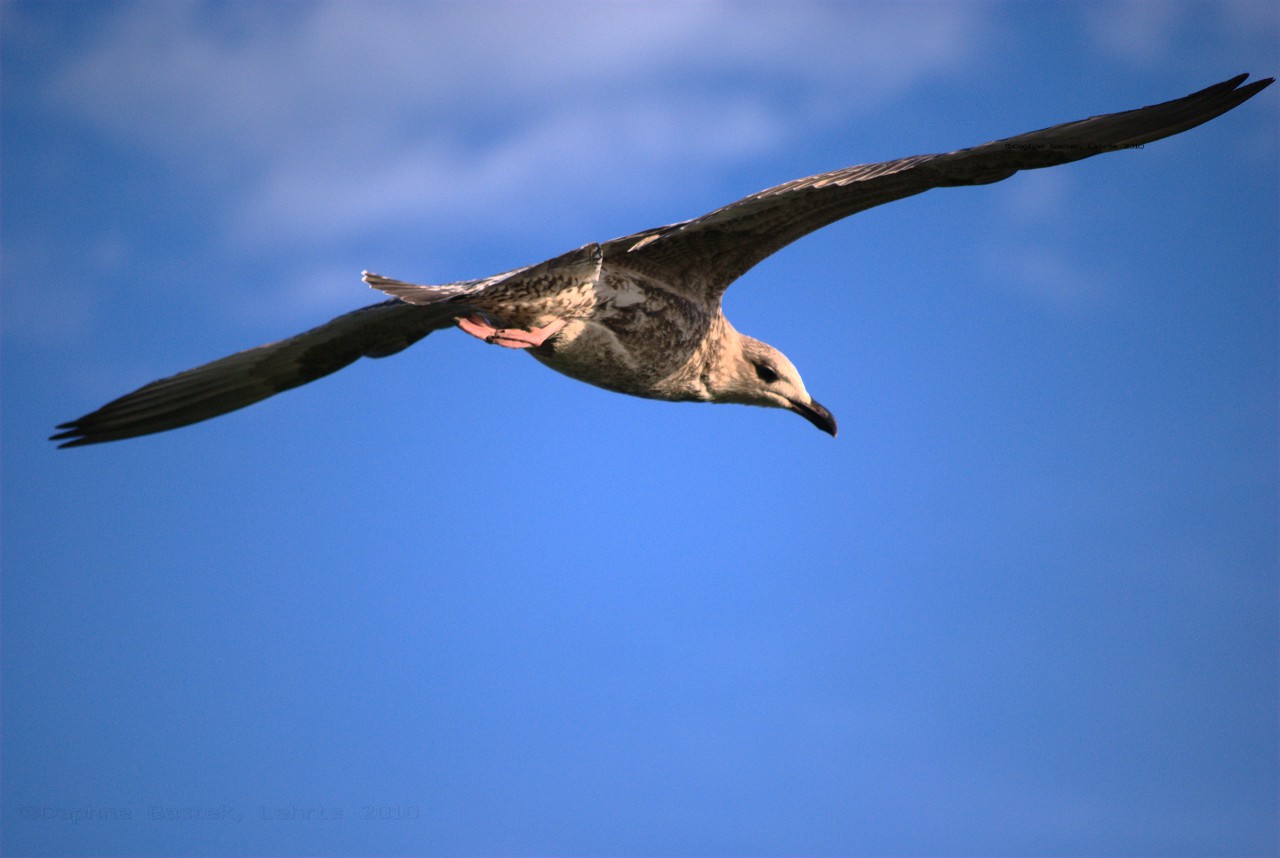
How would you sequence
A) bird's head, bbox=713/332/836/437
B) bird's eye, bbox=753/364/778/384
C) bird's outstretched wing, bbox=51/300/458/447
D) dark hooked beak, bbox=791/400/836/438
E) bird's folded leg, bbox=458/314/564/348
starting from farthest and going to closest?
dark hooked beak, bbox=791/400/836/438, bird's eye, bbox=753/364/778/384, bird's head, bbox=713/332/836/437, bird's outstretched wing, bbox=51/300/458/447, bird's folded leg, bbox=458/314/564/348

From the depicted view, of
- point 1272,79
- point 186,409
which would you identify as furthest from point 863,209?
point 186,409

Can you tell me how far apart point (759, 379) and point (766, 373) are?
0.24 feet

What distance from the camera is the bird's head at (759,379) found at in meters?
9.11

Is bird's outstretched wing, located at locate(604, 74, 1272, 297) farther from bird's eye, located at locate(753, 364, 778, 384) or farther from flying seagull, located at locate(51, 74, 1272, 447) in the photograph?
bird's eye, located at locate(753, 364, 778, 384)

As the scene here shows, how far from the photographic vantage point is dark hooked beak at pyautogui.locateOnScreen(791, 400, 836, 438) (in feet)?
31.7

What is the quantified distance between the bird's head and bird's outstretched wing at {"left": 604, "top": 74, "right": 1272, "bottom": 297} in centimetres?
113

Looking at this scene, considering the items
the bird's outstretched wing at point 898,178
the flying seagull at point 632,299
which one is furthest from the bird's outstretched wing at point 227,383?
the bird's outstretched wing at point 898,178

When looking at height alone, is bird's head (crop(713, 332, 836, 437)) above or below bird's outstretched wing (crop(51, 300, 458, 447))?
above

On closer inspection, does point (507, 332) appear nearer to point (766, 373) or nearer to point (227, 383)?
point (227, 383)

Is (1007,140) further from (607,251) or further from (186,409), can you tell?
(186,409)

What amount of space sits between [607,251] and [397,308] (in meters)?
1.30

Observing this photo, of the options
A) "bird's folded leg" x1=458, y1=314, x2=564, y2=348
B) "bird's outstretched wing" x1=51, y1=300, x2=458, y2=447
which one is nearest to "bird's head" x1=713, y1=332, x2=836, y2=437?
"bird's folded leg" x1=458, y1=314, x2=564, y2=348

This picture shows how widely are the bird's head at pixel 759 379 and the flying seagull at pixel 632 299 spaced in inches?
9.4

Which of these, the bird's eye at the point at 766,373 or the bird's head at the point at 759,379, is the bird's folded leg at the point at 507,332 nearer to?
→ the bird's head at the point at 759,379
